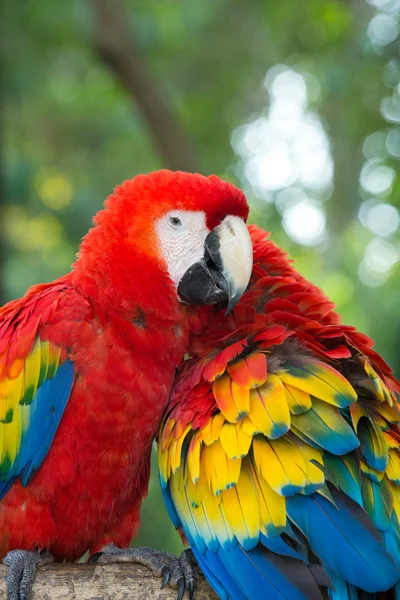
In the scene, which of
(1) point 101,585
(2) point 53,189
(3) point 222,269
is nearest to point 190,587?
(1) point 101,585

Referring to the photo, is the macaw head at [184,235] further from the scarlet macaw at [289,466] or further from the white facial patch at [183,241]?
the scarlet macaw at [289,466]

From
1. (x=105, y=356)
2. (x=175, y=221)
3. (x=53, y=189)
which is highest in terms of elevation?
(x=53, y=189)

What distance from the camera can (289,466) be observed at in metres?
1.07

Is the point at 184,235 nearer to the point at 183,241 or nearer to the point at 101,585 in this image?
the point at 183,241

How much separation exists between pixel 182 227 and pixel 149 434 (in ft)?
1.35

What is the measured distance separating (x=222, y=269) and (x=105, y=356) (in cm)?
28

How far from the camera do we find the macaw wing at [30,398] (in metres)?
1.25

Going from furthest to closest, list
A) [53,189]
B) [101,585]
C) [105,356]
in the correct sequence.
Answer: [53,189]
[105,356]
[101,585]

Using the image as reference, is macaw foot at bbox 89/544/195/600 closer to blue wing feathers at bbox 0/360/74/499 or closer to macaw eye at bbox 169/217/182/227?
blue wing feathers at bbox 0/360/74/499

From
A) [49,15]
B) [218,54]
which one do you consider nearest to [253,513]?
[49,15]

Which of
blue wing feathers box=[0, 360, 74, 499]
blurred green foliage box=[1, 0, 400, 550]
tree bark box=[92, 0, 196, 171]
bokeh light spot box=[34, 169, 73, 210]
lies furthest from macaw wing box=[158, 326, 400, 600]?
bokeh light spot box=[34, 169, 73, 210]

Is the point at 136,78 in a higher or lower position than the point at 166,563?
higher

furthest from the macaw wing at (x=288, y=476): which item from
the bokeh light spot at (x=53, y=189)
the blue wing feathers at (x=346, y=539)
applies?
the bokeh light spot at (x=53, y=189)

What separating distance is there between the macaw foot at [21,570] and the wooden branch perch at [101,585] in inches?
0.6
